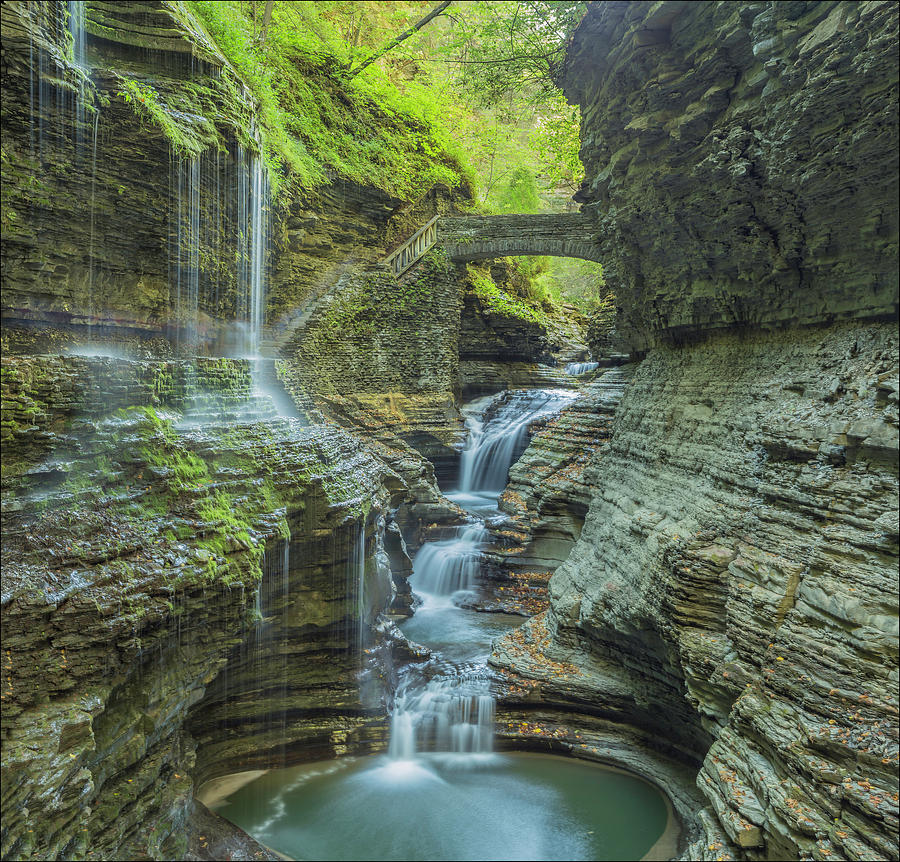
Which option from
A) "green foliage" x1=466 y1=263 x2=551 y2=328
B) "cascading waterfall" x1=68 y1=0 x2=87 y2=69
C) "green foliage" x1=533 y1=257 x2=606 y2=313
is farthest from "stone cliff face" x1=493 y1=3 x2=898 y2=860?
"green foliage" x1=533 y1=257 x2=606 y2=313

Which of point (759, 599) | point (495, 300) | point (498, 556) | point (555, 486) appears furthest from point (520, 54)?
point (759, 599)

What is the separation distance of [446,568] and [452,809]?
673 centimetres

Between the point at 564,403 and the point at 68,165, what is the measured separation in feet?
54.1

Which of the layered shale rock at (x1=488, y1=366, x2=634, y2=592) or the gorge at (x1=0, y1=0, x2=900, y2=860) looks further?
the layered shale rock at (x1=488, y1=366, x2=634, y2=592)

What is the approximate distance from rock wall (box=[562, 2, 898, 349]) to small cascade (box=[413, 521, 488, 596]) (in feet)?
23.4

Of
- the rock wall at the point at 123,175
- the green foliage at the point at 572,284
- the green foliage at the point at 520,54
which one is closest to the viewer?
the rock wall at the point at 123,175

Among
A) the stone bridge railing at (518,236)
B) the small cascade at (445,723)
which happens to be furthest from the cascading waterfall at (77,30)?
the stone bridge railing at (518,236)

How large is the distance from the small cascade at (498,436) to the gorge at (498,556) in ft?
21.1

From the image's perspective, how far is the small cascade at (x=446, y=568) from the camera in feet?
46.2

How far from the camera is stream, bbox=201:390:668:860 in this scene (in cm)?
712

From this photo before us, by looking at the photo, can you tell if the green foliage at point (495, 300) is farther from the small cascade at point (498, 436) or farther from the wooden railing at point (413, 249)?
the small cascade at point (498, 436)

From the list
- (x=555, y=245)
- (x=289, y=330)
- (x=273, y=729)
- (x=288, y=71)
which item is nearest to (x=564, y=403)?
(x=555, y=245)

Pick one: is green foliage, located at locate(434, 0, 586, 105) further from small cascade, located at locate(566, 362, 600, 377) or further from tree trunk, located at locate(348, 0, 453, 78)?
small cascade, located at locate(566, 362, 600, 377)

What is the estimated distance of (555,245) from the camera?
2027 centimetres
